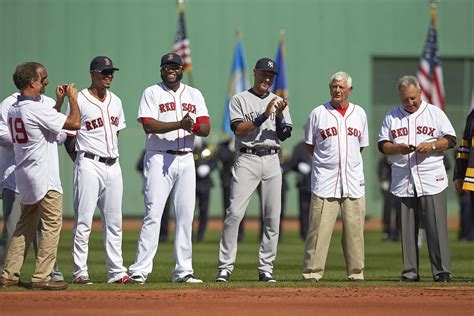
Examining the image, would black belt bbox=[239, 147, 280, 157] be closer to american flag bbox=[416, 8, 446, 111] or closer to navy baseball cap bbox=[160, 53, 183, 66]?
navy baseball cap bbox=[160, 53, 183, 66]

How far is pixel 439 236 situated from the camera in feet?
47.0

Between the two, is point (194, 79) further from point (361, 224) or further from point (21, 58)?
point (361, 224)

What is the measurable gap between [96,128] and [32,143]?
0.98m

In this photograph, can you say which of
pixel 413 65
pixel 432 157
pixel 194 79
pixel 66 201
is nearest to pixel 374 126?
pixel 413 65

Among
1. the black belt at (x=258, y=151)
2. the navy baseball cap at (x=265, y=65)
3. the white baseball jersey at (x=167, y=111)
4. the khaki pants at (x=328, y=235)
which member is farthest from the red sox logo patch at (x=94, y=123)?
the khaki pants at (x=328, y=235)

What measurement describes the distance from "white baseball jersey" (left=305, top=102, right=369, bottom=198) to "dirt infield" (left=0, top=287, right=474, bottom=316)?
4.90 feet

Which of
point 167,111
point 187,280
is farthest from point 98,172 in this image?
point 187,280

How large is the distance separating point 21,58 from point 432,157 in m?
23.5

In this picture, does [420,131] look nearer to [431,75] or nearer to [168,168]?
[168,168]

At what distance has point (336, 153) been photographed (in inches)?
556

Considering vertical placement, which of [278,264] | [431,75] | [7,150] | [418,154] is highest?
[431,75]

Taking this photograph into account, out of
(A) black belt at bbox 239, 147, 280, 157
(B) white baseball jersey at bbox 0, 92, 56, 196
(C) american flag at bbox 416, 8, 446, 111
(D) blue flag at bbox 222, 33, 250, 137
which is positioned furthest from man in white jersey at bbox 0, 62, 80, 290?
(D) blue flag at bbox 222, 33, 250, 137

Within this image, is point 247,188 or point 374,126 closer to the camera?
point 247,188

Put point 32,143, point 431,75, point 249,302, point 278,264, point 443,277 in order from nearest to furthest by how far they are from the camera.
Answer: point 249,302, point 32,143, point 443,277, point 278,264, point 431,75
